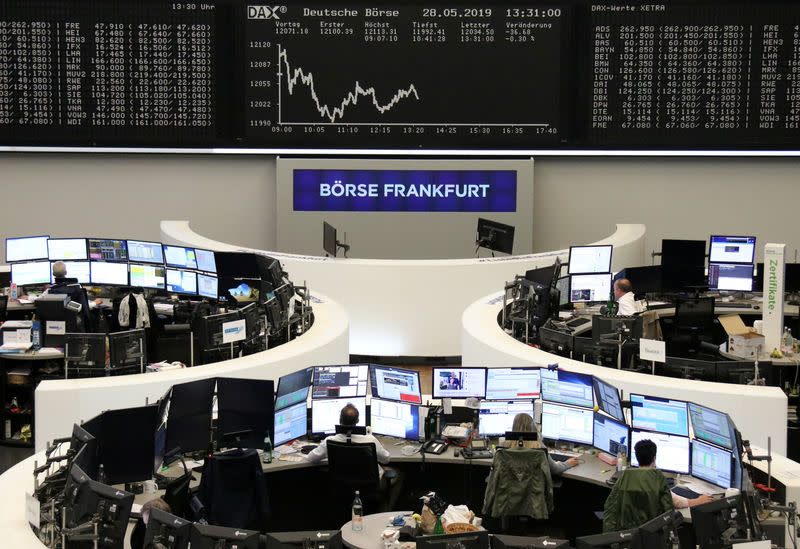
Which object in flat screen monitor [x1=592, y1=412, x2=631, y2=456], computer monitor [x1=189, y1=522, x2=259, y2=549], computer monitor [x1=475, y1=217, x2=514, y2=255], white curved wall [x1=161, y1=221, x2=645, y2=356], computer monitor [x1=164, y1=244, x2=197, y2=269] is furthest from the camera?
computer monitor [x1=475, y1=217, x2=514, y2=255]

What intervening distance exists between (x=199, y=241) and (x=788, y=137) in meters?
7.19

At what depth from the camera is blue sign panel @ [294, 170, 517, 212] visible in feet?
46.5

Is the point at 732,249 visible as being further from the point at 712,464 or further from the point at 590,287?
the point at 712,464

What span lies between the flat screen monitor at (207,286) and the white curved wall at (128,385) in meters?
2.03

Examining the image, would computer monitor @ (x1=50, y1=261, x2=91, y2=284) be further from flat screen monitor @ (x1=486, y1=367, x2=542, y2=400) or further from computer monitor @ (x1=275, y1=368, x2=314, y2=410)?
flat screen monitor @ (x1=486, y1=367, x2=542, y2=400)

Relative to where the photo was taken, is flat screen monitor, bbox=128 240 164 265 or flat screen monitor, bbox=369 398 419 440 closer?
flat screen monitor, bbox=369 398 419 440

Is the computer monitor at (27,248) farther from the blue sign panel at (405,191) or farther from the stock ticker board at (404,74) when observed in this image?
the blue sign panel at (405,191)

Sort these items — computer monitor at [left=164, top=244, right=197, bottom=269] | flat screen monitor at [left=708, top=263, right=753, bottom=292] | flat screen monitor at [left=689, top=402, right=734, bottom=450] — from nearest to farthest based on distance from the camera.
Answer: flat screen monitor at [left=689, top=402, right=734, bottom=450], computer monitor at [left=164, top=244, right=197, bottom=269], flat screen monitor at [left=708, top=263, right=753, bottom=292]

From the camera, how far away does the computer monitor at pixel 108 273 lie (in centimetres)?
1190

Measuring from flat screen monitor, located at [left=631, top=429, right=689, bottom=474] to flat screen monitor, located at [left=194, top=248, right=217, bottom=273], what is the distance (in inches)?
207

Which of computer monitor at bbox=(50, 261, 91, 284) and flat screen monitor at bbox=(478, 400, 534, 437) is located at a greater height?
computer monitor at bbox=(50, 261, 91, 284)

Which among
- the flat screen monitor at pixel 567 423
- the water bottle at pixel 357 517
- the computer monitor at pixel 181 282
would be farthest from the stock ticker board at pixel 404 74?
the water bottle at pixel 357 517

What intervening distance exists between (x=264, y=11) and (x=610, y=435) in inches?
317

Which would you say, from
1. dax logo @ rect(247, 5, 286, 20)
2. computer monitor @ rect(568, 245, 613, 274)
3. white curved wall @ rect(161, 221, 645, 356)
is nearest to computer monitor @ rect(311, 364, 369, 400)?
white curved wall @ rect(161, 221, 645, 356)
